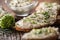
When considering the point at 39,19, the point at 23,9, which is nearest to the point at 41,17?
the point at 39,19

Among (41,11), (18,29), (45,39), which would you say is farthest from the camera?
(41,11)

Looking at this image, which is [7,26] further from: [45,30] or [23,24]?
[45,30]

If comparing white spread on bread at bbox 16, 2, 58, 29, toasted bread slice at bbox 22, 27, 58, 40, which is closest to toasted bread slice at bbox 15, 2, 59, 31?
white spread on bread at bbox 16, 2, 58, 29

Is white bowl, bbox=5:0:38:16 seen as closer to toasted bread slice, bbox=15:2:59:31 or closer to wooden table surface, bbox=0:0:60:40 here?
toasted bread slice, bbox=15:2:59:31

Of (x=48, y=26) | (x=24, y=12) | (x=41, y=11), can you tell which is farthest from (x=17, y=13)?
(x=48, y=26)

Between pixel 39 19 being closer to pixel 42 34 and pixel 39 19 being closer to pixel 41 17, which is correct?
pixel 41 17

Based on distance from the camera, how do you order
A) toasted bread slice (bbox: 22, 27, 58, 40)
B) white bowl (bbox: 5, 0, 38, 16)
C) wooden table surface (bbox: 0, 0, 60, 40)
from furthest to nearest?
1. white bowl (bbox: 5, 0, 38, 16)
2. wooden table surface (bbox: 0, 0, 60, 40)
3. toasted bread slice (bbox: 22, 27, 58, 40)
